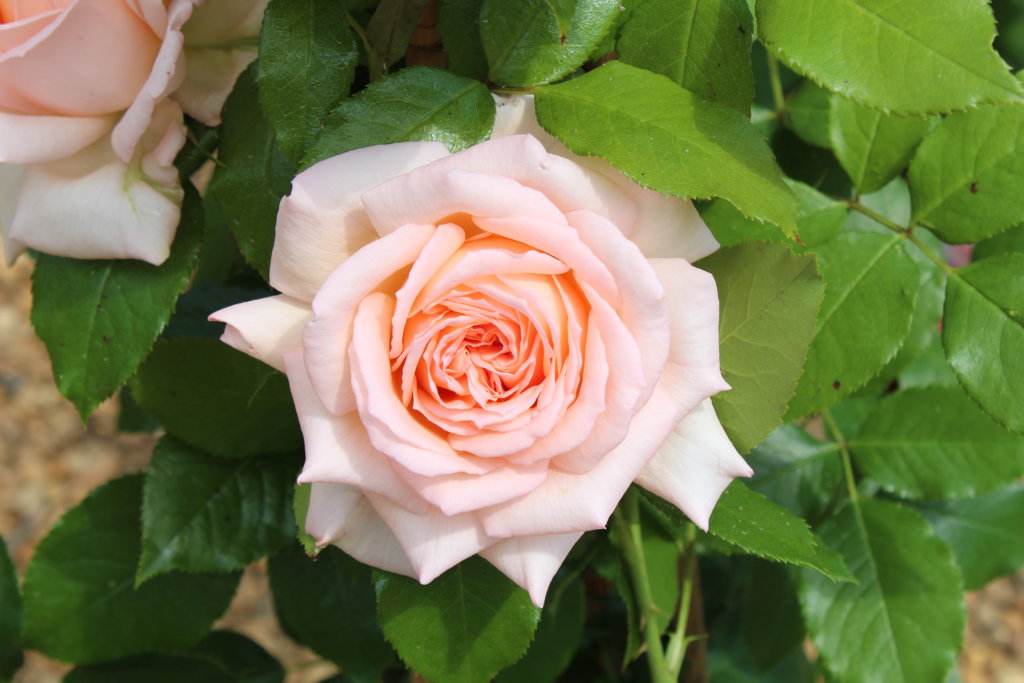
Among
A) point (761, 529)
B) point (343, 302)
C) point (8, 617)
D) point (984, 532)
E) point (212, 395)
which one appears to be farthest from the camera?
point (984, 532)

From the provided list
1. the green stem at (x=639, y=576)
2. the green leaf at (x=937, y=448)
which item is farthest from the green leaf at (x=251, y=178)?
the green leaf at (x=937, y=448)

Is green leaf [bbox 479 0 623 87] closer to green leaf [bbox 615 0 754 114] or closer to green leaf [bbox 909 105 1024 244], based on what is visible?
green leaf [bbox 615 0 754 114]

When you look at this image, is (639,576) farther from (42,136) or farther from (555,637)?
(42,136)

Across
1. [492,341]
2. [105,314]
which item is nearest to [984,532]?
[492,341]

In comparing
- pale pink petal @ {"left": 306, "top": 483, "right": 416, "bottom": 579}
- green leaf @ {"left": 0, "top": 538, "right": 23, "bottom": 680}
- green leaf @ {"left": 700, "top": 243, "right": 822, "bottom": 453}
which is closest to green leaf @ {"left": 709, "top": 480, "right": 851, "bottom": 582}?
green leaf @ {"left": 700, "top": 243, "right": 822, "bottom": 453}

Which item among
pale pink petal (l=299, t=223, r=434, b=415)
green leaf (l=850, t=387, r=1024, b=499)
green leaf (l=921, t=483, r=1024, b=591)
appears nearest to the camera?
pale pink petal (l=299, t=223, r=434, b=415)

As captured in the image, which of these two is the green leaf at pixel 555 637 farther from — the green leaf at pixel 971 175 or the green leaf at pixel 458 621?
the green leaf at pixel 971 175
